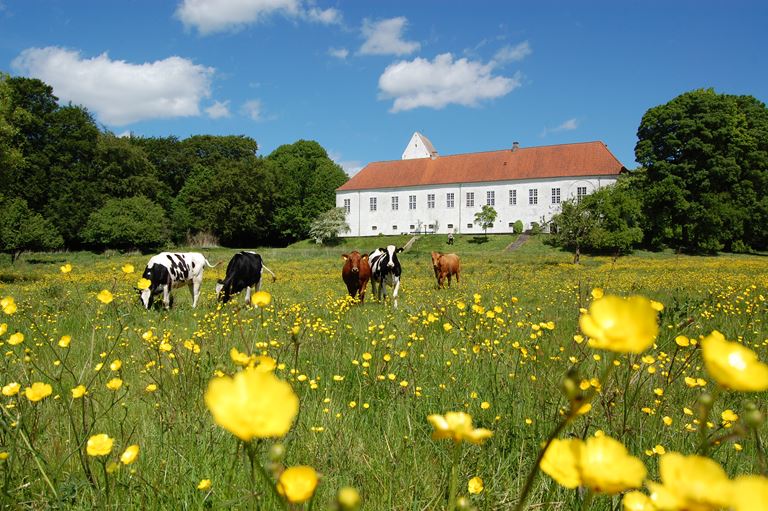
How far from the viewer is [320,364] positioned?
4012 millimetres

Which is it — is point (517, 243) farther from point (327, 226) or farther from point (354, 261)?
point (354, 261)

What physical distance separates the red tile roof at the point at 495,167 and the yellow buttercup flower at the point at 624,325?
5532 cm

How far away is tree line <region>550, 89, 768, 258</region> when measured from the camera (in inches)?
1460

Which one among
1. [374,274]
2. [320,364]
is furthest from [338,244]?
[320,364]

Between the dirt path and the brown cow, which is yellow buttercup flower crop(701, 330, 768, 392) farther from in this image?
the dirt path

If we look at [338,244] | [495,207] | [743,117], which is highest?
[743,117]

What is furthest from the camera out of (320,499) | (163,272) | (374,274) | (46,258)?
(46,258)

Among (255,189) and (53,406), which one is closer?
(53,406)

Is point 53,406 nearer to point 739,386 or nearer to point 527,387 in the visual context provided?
point 527,387

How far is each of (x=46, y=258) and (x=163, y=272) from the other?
28154 mm

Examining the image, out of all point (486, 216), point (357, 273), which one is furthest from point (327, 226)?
point (357, 273)

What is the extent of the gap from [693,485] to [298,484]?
0.43 metres

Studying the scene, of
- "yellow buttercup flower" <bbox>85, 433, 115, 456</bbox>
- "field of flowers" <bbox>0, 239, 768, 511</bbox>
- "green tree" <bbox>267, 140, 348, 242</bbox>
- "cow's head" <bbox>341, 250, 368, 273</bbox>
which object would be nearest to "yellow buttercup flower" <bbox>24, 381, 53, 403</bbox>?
"field of flowers" <bbox>0, 239, 768, 511</bbox>

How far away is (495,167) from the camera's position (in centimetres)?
5728
